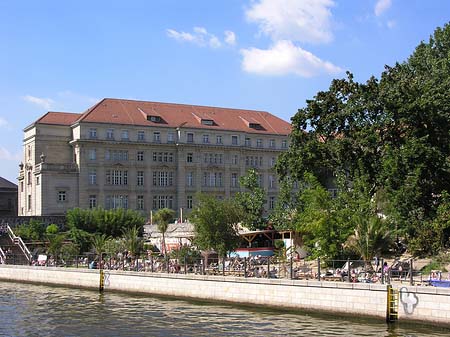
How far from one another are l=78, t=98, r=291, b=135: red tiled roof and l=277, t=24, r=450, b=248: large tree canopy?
49.0 meters

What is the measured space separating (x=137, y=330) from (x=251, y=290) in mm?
8184

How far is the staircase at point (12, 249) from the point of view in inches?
2314

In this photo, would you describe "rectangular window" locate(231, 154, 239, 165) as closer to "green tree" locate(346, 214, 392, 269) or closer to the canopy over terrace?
the canopy over terrace

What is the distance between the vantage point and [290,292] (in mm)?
33531

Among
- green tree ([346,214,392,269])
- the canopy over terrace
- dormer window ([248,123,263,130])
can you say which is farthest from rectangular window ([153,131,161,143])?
green tree ([346,214,392,269])

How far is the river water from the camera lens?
27.9m

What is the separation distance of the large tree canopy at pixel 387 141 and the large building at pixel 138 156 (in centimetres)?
4791

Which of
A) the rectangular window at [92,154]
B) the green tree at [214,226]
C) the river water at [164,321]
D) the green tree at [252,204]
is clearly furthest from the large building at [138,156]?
the river water at [164,321]

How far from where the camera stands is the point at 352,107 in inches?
2007

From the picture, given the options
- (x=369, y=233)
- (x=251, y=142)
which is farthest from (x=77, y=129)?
(x=369, y=233)

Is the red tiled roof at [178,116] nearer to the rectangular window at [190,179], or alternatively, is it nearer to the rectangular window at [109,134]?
the rectangular window at [109,134]

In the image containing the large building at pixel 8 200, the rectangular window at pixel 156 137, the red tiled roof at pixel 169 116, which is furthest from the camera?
the large building at pixel 8 200

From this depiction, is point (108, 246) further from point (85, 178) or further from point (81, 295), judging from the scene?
point (85, 178)

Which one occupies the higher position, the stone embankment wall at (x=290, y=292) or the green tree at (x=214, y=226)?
the green tree at (x=214, y=226)
